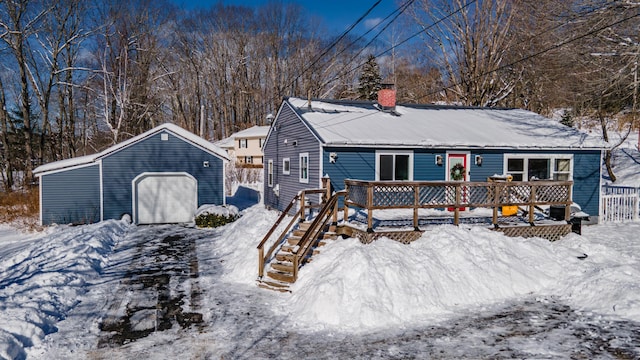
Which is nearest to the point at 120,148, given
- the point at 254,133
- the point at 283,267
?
the point at 283,267

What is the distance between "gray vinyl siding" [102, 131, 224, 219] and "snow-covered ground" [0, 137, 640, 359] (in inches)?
258

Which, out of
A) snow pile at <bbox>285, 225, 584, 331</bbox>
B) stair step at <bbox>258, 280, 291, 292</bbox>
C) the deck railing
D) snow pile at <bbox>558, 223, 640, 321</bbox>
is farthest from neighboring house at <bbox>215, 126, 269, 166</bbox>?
snow pile at <bbox>558, 223, 640, 321</bbox>

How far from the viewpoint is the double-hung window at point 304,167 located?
53.6 ft

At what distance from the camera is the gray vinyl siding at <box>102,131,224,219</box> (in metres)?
18.8

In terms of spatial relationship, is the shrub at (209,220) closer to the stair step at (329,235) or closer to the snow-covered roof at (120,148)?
the snow-covered roof at (120,148)

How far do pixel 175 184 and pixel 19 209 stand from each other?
25.9 ft

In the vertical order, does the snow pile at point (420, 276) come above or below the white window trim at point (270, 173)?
below

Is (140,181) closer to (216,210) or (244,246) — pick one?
(216,210)

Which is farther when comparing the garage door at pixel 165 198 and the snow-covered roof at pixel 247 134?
the snow-covered roof at pixel 247 134

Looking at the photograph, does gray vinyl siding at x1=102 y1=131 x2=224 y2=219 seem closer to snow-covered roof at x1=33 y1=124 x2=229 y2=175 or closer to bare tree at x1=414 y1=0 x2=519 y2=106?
snow-covered roof at x1=33 y1=124 x2=229 y2=175

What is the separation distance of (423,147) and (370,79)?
94.4 ft

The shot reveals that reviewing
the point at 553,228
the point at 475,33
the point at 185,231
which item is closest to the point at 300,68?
the point at 475,33

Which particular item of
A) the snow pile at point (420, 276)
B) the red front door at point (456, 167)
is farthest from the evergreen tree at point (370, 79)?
the snow pile at point (420, 276)

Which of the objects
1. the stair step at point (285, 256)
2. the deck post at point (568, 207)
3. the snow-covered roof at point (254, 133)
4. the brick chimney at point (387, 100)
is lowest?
the stair step at point (285, 256)
